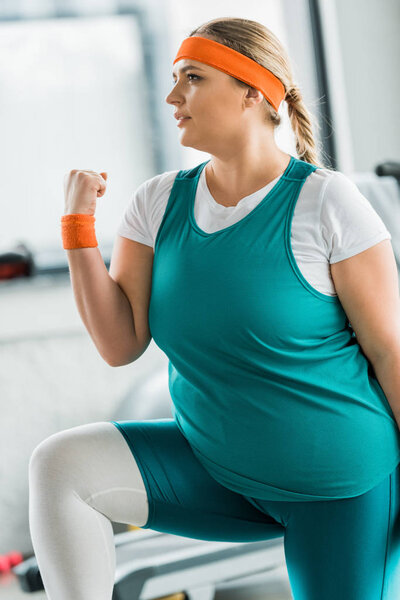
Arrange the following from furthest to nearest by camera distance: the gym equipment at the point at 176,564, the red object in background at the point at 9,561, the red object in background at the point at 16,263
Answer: the red object in background at the point at 16,263 → the red object in background at the point at 9,561 → the gym equipment at the point at 176,564

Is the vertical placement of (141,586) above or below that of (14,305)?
below

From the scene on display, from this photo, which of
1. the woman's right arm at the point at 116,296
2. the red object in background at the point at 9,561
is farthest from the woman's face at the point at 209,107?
the red object in background at the point at 9,561

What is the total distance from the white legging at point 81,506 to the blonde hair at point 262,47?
59 cm

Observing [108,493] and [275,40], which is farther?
[275,40]

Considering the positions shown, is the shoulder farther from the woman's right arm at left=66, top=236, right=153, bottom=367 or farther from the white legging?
the white legging

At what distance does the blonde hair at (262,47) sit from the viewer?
1.13m

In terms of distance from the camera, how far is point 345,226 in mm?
1044

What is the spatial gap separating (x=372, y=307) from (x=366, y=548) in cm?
35

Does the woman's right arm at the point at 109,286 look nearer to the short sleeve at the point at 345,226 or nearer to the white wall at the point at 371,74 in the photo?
the short sleeve at the point at 345,226

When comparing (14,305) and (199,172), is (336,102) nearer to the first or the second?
(14,305)

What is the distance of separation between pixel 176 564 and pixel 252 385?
2.15 feet

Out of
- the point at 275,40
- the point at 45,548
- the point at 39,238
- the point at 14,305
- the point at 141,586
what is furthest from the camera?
the point at 39,238

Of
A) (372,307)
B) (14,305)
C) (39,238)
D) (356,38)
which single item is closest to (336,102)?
(356,38)

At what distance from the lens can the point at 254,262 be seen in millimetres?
1042
